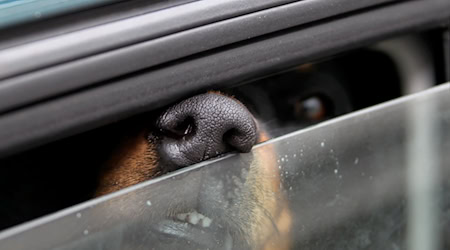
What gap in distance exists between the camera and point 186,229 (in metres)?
1.12

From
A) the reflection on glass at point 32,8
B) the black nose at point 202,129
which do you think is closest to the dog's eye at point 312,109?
the black nose at point 202,129

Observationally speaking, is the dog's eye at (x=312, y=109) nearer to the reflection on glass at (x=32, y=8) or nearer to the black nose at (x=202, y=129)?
the black nose at (x=202, y=129)

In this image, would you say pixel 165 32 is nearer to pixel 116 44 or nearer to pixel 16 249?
pixel 116 44

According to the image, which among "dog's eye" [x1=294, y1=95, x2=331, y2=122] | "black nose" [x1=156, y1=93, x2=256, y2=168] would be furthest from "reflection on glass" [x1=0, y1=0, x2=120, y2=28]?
"dog's eye" [x1=294, y1=95, x2=331, y2=122]

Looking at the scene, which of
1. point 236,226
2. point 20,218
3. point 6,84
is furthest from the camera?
point 236,226

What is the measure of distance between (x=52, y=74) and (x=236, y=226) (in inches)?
19.9

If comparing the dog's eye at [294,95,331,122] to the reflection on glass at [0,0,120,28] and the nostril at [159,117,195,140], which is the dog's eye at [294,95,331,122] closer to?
the nostril at [159,117,195,140]

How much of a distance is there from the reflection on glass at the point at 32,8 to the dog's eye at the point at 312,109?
590 millimetres

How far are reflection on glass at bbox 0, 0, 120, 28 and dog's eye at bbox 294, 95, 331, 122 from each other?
590 mm

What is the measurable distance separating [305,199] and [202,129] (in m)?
0.32

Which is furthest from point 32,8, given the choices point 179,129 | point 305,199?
point 305,199

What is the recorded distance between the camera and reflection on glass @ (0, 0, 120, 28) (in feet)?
3.24

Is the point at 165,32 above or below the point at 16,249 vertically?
above

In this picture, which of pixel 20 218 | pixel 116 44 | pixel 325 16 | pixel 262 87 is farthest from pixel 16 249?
pixel 325 16
